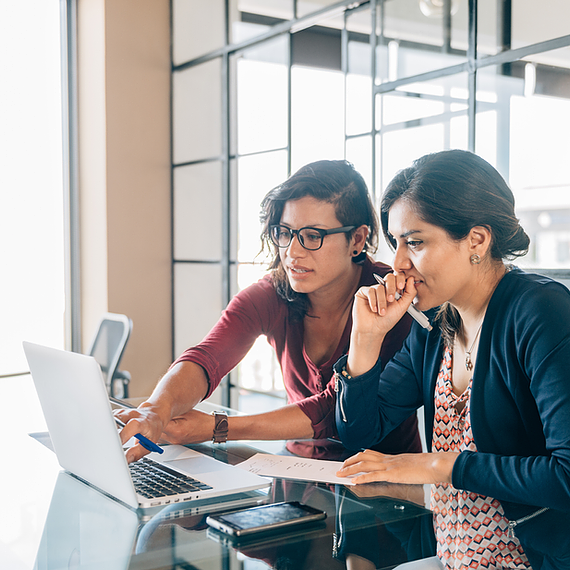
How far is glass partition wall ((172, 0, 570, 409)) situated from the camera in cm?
235

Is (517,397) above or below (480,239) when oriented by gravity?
below

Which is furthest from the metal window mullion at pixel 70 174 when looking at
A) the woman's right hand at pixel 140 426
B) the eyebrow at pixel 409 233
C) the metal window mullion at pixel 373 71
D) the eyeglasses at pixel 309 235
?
the eyebrow at pixel 409 233

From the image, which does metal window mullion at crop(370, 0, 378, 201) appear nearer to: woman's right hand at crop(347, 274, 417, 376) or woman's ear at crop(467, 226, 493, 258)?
woman's right hand at crop(347, 274, 417, 376)

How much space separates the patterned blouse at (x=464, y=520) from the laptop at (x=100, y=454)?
1.07 ft

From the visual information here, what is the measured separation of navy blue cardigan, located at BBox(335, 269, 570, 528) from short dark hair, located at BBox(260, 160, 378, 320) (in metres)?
0.47

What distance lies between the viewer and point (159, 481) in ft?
3.86

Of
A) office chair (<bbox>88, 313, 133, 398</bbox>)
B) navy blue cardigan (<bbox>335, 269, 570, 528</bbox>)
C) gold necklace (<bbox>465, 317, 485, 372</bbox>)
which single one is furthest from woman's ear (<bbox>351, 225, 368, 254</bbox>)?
office chair (<bbox>88, 313, 133, 398</bbox>)

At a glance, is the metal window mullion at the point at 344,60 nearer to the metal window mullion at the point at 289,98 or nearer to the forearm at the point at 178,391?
the metal window mullion at the point at 289,98

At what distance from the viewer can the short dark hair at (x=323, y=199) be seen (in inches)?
68.5

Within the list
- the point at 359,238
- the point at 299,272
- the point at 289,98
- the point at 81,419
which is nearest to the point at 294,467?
the point at 81,419

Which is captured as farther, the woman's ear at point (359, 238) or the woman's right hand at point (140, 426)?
the woman's ear at point (359, 238)

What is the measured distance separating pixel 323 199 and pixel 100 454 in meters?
0.91

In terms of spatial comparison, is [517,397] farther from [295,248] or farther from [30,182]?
[30,182]

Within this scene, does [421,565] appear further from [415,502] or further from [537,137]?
[537,137]
